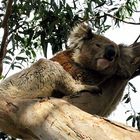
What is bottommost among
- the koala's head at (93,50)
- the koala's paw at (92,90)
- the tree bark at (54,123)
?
the koala's paw at (92,90)

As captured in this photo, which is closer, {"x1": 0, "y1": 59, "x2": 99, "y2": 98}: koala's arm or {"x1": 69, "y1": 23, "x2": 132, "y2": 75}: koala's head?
{"x1": 0, "y1": 59, "x2": 99, "y2": 98}: koala's arm

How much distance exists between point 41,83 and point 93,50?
708mm

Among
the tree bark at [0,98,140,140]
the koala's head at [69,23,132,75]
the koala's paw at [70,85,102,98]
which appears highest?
the tree bark at [0,98,140,140]

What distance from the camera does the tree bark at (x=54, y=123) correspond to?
4.96 feet

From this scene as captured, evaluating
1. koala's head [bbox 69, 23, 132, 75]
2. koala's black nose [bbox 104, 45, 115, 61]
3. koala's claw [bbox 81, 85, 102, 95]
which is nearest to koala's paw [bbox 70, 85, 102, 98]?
koala's claw [bbox 81, 85, 102, 95]

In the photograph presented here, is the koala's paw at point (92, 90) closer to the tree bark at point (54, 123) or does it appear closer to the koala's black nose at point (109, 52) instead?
the koala's black nose at point (109, 52)

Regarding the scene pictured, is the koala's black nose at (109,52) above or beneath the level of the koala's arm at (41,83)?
above

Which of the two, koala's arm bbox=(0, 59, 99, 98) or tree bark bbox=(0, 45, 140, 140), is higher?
tree bark bbox=(0, 45, 140, 140)

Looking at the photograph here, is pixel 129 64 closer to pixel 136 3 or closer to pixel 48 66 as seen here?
pixel 48 66

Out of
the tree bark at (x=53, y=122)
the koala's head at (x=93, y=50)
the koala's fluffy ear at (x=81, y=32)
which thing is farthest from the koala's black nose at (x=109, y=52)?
the tree bark at (x=53, y=122)

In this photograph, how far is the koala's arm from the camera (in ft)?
8.39

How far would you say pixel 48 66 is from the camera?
8.63 ft

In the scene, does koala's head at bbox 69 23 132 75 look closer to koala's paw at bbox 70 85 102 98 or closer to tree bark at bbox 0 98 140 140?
koala's paw at bbox 70 85 102 98

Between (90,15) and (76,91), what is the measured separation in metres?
1.05
